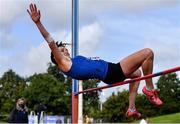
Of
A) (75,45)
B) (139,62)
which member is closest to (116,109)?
(75,45)

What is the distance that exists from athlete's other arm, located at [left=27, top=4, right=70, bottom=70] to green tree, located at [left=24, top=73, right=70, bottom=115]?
67.9 meters

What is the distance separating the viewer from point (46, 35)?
6.41 m

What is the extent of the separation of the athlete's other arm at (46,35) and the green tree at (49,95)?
223ft

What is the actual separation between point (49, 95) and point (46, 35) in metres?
69.0

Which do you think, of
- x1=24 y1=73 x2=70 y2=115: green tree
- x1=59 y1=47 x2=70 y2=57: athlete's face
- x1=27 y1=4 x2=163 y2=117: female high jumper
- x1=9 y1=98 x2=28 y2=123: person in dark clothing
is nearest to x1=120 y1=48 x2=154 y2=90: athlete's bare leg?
x1=27 y1=4 x2=163 y2=117: female high jumper

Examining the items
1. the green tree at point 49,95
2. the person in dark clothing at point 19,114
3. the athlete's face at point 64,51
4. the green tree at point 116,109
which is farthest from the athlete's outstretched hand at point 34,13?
the green tree at point 49,95

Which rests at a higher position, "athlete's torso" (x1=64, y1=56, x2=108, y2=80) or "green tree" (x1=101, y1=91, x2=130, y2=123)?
"green tree" (x1=101, y1=91, x2=130, y2=123)

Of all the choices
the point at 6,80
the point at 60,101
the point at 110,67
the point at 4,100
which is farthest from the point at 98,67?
the point at 6,80

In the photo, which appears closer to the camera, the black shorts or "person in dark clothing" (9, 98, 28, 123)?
the black shorts

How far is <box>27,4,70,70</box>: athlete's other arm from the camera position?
6250mm

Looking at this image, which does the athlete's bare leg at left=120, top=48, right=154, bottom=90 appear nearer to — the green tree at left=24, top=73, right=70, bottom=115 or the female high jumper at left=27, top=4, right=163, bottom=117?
the female high jumper at left=27, top=4, right=163, bottom=117

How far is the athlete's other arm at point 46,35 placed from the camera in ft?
20.5

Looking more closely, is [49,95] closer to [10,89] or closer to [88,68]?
[10,89]

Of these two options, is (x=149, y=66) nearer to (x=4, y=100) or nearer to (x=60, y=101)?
(x=60, y=101)
